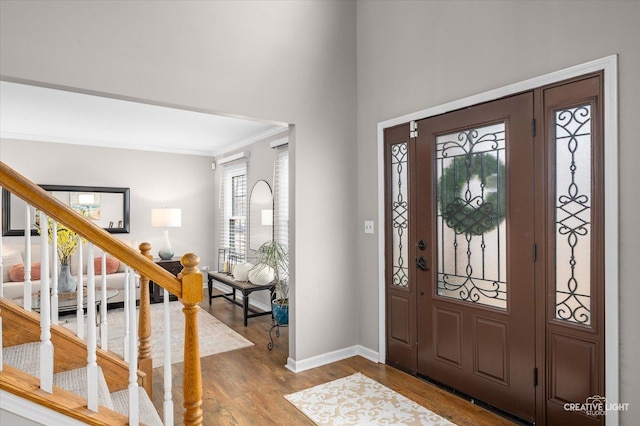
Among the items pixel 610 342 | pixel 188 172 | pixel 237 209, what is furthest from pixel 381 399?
→ pixel 188 172

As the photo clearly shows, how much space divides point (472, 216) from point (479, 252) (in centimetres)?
26

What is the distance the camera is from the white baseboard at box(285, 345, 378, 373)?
3342 millimetres

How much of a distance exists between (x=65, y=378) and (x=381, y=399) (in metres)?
2.03

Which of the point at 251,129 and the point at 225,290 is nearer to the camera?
the point at 251,129

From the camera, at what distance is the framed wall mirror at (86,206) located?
18.1ft

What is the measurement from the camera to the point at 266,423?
2.49 m

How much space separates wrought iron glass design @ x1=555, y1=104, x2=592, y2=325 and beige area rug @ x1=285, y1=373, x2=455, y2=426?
109 centimetres

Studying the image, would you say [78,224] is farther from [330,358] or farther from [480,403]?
[480,403]

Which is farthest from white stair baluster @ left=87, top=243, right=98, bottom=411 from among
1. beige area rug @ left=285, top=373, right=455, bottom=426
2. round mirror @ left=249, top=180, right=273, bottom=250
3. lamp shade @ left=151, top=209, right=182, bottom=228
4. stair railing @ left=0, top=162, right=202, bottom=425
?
lamp shade @ left=151, top=209, right=182, bottom=228

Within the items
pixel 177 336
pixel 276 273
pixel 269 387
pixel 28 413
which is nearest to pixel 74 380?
pixel 28 413

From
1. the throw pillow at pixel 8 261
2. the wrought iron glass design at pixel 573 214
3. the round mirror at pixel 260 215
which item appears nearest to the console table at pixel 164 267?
the round mirror at pixel 260 215

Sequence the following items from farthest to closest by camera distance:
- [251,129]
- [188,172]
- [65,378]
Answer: [188,172] < [251,129] < [65,378]

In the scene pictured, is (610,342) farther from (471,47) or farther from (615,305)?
(471,47)

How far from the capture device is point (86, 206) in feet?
19.7
